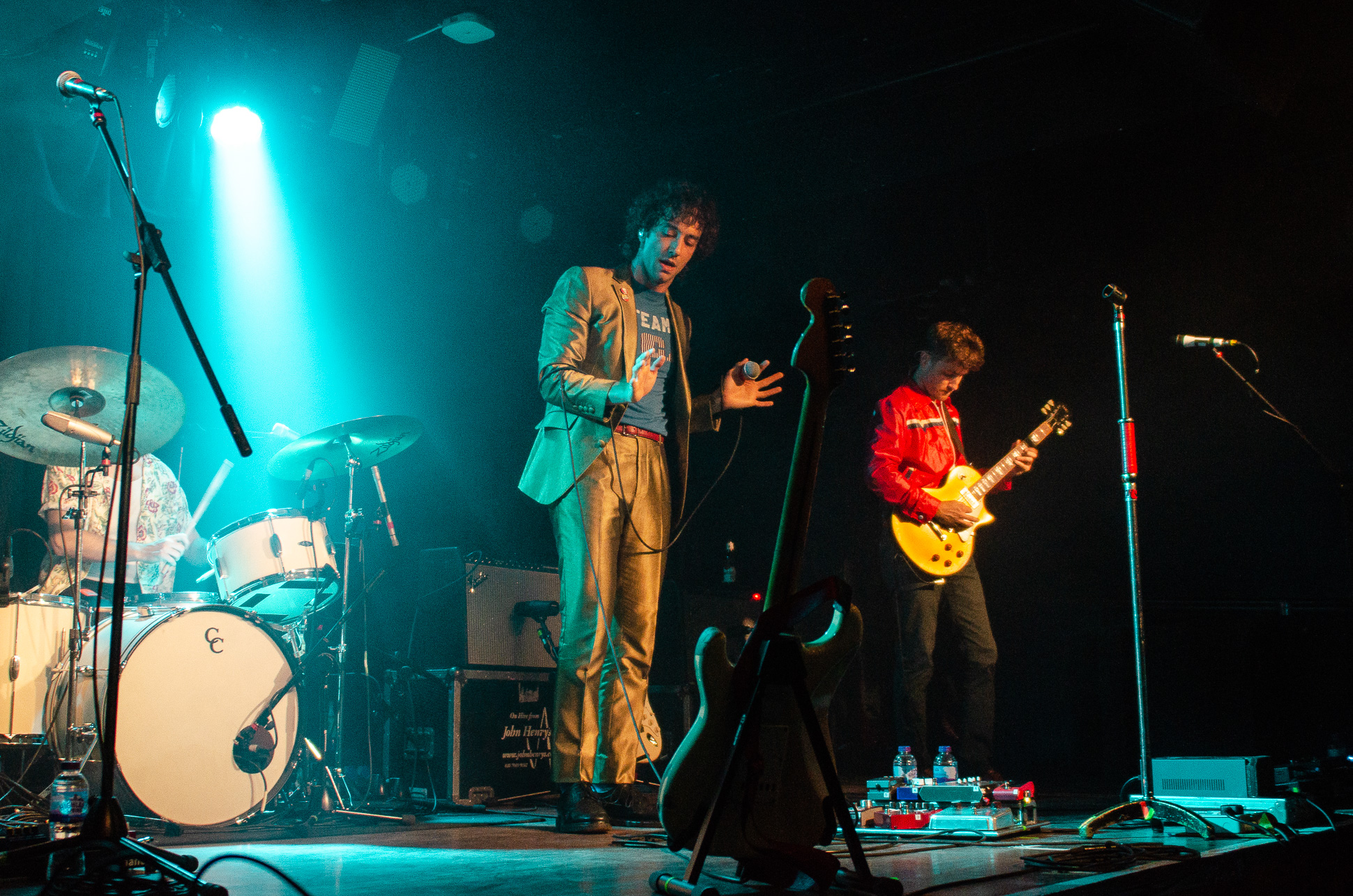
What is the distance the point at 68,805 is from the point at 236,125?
180 inches

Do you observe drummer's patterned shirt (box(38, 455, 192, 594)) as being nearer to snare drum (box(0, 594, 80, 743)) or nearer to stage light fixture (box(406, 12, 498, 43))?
snare drum (box(0, 594, 80, 743))

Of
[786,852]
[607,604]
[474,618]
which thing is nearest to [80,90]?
[607,604]

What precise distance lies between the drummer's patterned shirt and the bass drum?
90cm

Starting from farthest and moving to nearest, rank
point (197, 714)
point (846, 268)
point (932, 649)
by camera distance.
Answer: point (846, 268) → point (932, 649) → point (197, 714)

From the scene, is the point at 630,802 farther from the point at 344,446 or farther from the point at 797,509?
the point at 344,446

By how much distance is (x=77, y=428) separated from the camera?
12.4 feet

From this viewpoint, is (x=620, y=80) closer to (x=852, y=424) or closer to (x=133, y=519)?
(x=852, y=424)

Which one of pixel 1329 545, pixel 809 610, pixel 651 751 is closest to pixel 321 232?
pixel 651 751

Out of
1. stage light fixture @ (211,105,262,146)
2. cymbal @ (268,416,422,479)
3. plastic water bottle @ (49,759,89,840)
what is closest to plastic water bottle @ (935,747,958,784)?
plastic water bottle @ (49,759,89,840)

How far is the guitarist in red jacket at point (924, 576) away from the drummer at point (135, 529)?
3410mm

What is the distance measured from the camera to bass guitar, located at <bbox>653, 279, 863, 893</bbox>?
69.9 inches

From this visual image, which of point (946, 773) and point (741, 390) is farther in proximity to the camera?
point (741, 390)

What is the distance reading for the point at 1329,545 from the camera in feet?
18.6

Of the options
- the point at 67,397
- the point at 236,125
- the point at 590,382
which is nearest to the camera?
the point at 590,382
